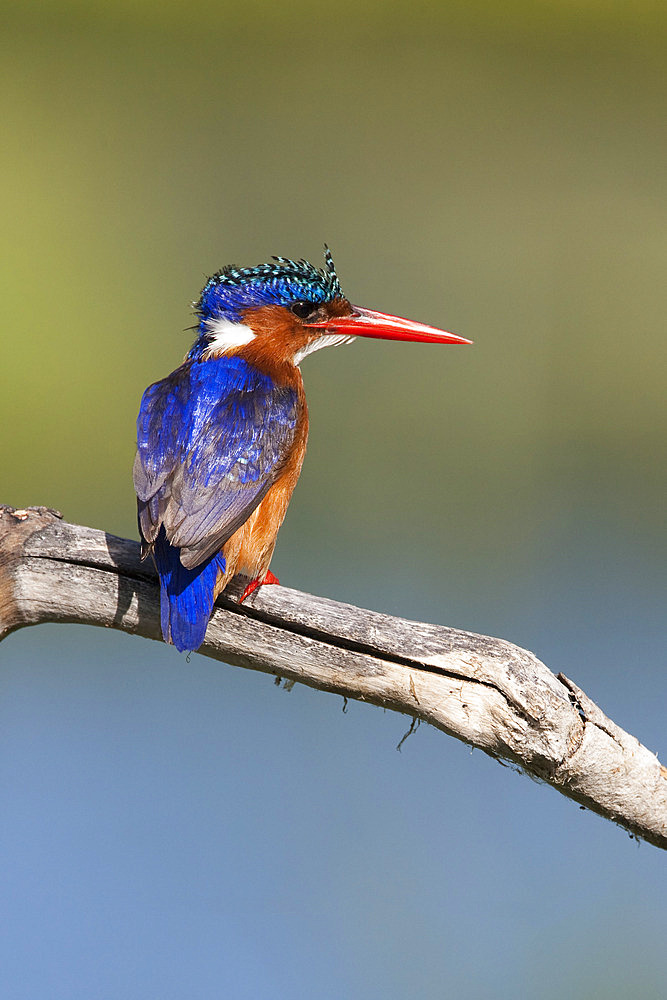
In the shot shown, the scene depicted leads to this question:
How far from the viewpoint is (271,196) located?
13.8 feet

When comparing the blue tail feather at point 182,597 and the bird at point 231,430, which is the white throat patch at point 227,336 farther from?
the blue tail feather at point 182,597

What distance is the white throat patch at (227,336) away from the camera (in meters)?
1.66

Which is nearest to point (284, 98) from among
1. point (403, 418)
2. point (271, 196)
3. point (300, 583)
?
point (271, 196)

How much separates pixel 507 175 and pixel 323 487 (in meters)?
1.98

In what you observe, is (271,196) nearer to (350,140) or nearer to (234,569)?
(350,140)

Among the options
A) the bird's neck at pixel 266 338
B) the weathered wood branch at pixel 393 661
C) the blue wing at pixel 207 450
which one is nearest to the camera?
the weathered wood branch at pixel 393 661

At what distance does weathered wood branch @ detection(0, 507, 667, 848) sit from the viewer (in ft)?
3.90

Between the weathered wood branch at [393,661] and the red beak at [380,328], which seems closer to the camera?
the weathered wood branch at [393,661]

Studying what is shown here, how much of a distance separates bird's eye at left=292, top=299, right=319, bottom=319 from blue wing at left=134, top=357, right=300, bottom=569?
16cm

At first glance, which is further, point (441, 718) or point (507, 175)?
point (507, 175)

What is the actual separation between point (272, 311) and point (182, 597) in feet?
2.04

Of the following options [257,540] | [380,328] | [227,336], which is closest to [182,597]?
[257,540]

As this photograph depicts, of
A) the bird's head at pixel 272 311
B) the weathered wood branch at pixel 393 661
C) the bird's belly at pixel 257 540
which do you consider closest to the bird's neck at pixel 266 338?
the bird's head at pixel 272 311

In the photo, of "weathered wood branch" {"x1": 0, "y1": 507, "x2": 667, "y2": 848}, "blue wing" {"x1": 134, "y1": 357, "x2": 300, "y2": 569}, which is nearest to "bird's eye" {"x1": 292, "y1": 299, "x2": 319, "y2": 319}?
"blue wing" {"x1": 134, "y1": 357, "x2": 300, "y2": 569}
